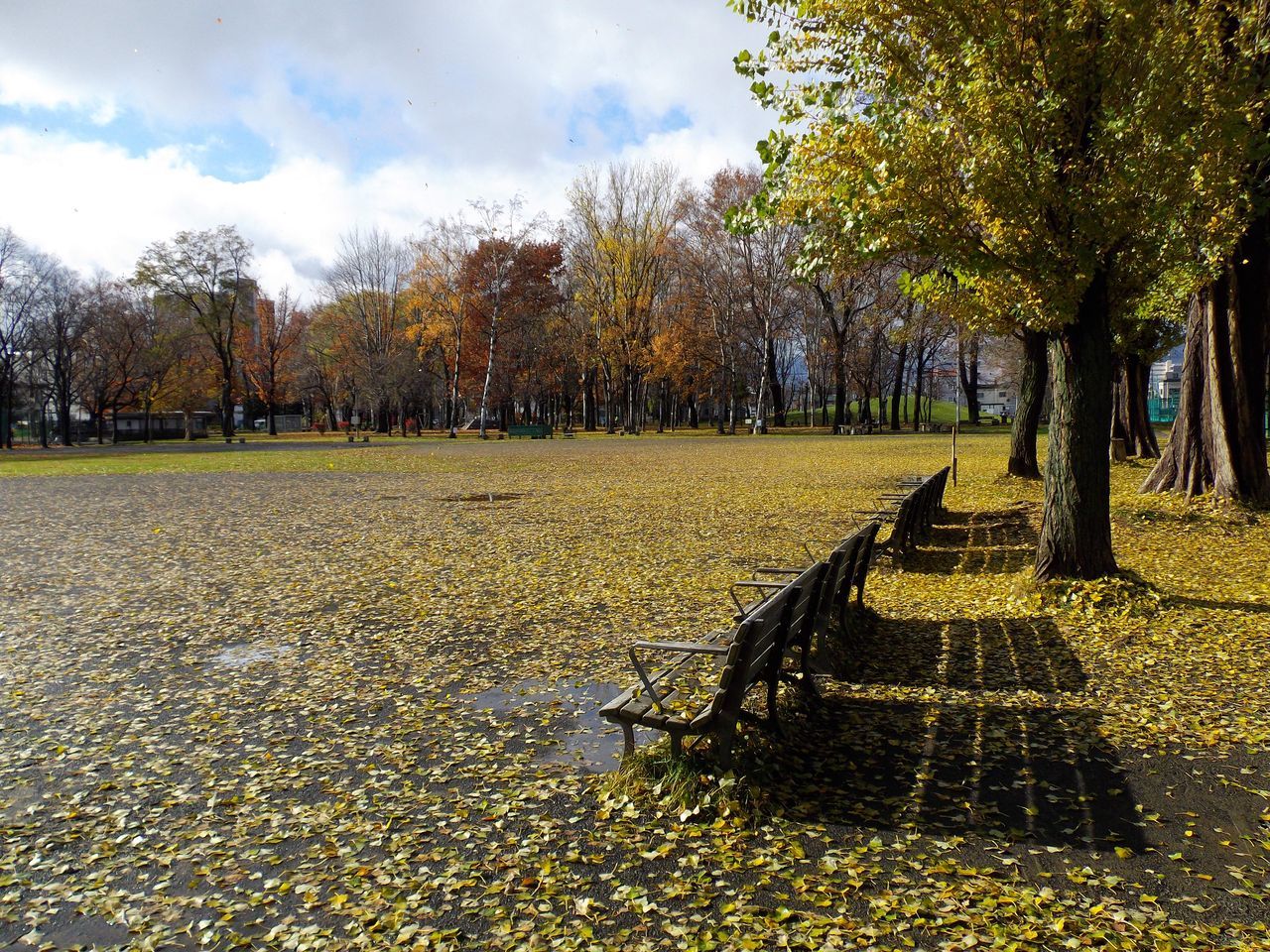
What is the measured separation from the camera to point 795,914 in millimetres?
3041

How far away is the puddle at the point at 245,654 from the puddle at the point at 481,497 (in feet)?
34.4

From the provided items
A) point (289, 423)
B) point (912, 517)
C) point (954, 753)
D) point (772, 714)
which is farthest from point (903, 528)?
point (289, 423)

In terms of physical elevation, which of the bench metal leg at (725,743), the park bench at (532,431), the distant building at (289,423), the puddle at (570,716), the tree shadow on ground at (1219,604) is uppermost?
the distant building at (289,423)

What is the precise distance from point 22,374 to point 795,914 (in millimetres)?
73836

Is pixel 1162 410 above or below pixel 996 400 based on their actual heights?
below

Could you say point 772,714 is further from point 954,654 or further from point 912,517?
point 912,517

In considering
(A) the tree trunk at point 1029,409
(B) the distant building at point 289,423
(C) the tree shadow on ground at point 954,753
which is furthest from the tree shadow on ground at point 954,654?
(B) the distant building at point 289,423

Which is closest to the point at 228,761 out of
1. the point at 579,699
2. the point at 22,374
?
the point at 579,699

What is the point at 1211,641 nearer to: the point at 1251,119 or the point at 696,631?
the point at 696,631

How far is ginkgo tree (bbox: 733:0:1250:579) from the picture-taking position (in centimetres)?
664

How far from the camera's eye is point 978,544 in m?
11.1

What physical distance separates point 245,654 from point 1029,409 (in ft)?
59.3

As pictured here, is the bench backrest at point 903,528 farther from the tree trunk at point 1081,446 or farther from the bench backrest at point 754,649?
the bench backrest at point 754,649

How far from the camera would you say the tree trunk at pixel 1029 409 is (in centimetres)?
1861
